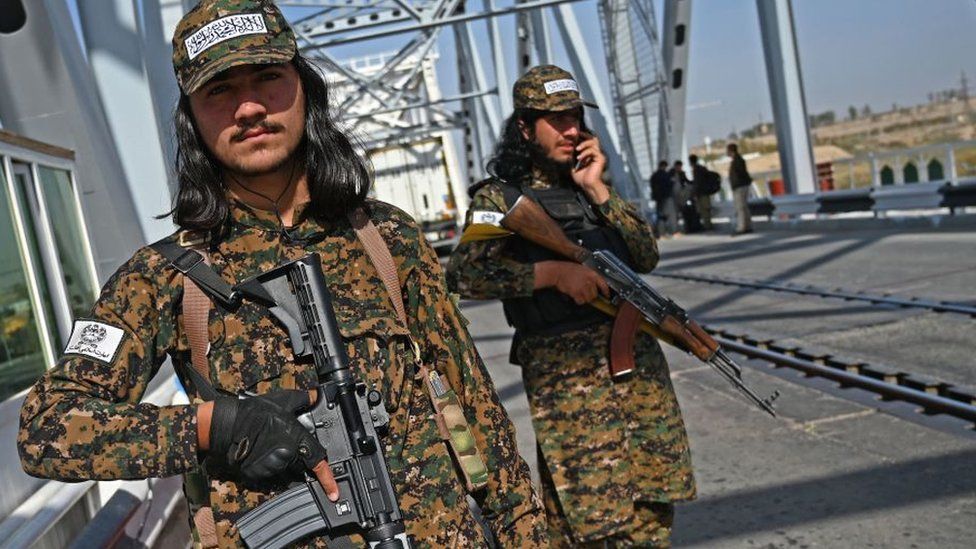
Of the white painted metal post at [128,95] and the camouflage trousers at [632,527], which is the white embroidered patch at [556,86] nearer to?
the camouflage trousers at [632,527]

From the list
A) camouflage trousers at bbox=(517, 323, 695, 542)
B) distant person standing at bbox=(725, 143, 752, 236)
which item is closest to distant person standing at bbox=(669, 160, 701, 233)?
distant person standing at bbox=(725, 143, 752, 236)

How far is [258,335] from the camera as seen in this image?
88.1 inches

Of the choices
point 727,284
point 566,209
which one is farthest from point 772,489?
point 727,284

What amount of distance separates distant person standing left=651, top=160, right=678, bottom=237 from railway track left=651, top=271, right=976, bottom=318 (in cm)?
923

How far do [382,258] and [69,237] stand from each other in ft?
11.8

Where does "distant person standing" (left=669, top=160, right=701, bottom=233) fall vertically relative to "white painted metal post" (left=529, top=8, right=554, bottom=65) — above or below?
below

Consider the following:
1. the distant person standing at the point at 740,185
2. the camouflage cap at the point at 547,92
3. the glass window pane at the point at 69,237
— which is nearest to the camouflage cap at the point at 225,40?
the camouflage cap at the point at 547,92

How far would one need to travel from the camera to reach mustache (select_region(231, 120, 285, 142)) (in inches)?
89.6

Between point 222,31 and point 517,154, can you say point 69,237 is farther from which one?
point 222,31

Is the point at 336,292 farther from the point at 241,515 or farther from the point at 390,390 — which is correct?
the point at 241,515

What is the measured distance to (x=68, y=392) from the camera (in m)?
2.08

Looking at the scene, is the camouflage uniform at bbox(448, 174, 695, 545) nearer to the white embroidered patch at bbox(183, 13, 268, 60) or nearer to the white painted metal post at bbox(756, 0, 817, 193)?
the white embroidered patch at bbox(183, 13, 268, 60)

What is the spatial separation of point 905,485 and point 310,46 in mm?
17042

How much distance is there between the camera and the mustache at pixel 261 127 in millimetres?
2275
